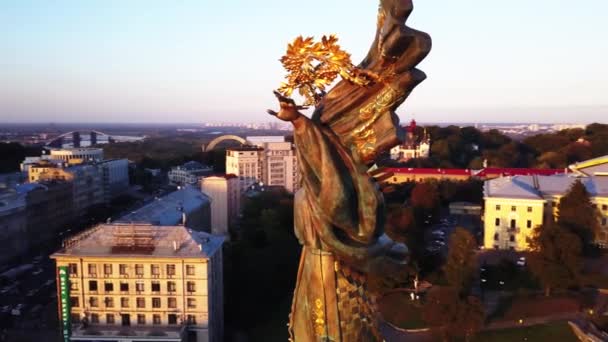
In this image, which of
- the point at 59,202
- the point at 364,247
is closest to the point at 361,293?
the point at 364,247

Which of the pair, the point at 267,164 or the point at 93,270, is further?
the point at 267,164

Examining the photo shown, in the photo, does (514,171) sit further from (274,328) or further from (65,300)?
(65,300)

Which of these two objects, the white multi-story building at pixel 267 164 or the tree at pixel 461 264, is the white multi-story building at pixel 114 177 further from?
the tree at pixel 461 264

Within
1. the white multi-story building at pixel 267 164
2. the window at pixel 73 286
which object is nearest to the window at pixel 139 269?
the window at pixel 73 286

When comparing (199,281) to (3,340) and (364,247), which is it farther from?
(364,247)

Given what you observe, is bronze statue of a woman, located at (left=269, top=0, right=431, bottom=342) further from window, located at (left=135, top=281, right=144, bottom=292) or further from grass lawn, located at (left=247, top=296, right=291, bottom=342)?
grass lawn, located at (left=247, top=296, right=291, bottom=342)

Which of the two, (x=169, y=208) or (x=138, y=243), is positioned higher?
(x=138, y=243)

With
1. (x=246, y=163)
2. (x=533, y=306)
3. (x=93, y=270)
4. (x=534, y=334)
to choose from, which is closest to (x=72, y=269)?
(x=93, y=270)
